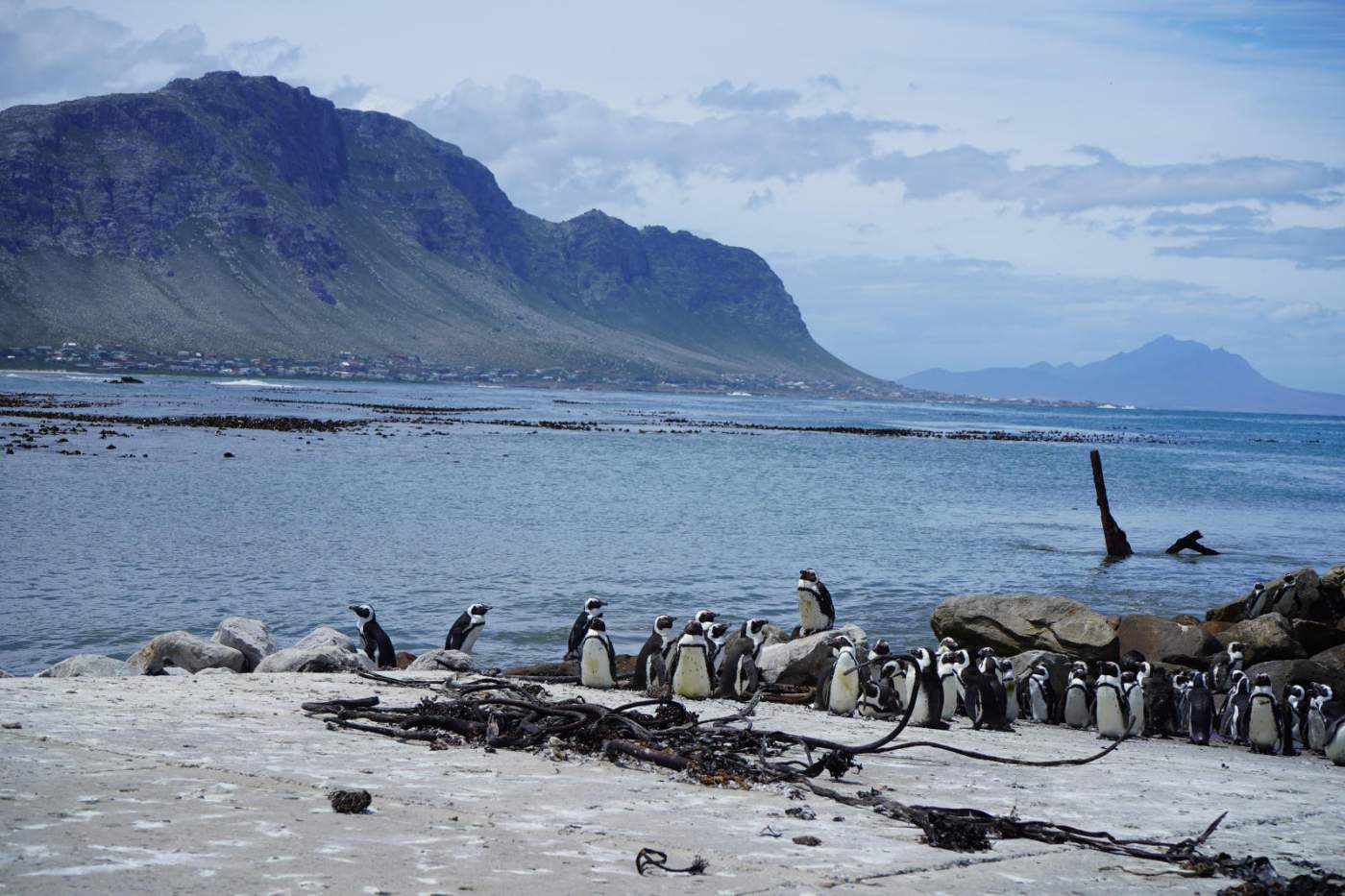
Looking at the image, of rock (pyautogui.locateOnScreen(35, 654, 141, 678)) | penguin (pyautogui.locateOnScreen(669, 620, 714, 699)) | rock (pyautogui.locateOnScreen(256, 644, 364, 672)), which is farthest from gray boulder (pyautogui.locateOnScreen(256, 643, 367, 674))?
penguin (pyautogui.locateOnScreen(669, 620, 714, 699))

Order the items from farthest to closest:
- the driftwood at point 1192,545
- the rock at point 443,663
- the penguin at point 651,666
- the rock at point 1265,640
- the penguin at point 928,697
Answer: the driftwood at point 1192,545, the rock at point 1265,640, the rock at point 443,663, the penguin at point 651,666, the penguin at point 928,697

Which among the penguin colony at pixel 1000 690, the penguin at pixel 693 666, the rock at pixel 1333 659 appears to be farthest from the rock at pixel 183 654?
the rock at pixel 1333 659

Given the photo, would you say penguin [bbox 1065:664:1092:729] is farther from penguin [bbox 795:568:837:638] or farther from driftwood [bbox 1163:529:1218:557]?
driftwood [bbox 1163:529:1218:557]

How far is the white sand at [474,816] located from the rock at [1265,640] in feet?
23.0

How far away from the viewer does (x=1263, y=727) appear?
1184 cm

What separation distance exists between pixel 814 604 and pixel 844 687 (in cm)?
442

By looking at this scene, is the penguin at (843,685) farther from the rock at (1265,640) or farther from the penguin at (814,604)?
the rock at (1265,640)

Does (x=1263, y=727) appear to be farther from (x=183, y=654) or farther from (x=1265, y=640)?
(x=183, y=654)

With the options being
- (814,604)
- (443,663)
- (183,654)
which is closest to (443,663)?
(443,663)

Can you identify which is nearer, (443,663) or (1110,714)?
(1110,714)

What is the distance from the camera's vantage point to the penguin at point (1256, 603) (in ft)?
62.2

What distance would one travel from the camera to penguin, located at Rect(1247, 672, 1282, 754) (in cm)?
1177

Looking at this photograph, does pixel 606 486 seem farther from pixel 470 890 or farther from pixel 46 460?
pixel 470 890

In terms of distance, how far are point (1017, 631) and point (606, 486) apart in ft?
86.5
